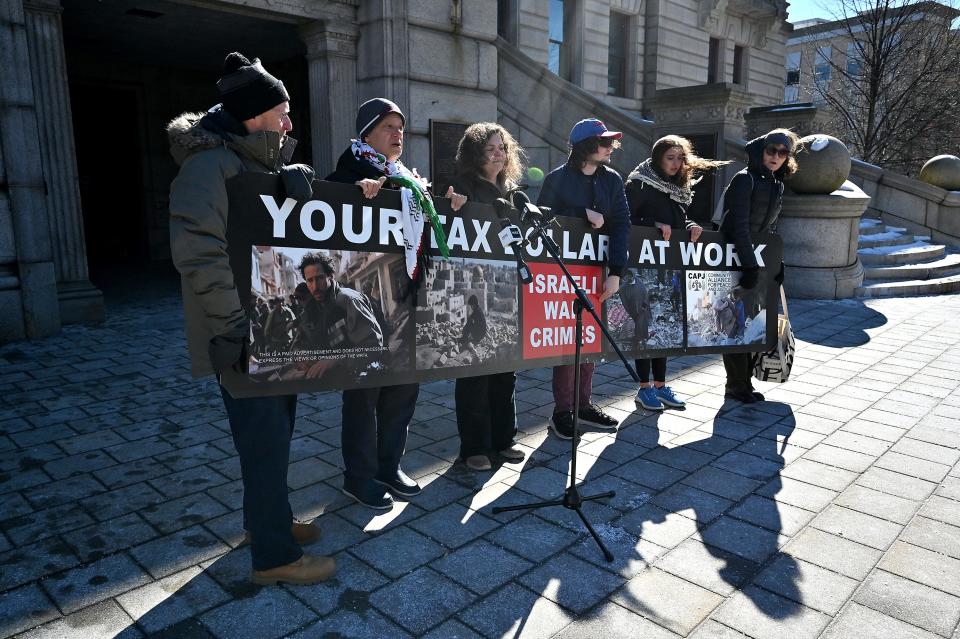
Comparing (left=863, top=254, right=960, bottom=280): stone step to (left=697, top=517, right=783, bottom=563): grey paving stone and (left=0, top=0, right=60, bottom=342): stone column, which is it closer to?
(left=697, top=517, right=783, bottom=563): grey paving stone

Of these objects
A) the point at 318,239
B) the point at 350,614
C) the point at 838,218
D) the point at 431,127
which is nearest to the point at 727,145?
the point at 838,218

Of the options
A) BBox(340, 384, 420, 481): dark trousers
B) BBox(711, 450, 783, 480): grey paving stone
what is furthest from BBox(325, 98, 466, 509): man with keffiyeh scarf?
BBox(711, 450, 783, 480): grey paving stone

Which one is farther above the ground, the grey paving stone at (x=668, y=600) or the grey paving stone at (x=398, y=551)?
the grey paving stone at (x=398, y=551)

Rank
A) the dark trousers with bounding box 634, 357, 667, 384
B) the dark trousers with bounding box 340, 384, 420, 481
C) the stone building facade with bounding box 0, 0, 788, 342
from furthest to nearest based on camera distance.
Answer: the stone building facade with bounding box 0, 0, 788, 342
the dark trousers with bounding box 634, 357, 667, 384
the dark trousers with bounding box 340, 384, 420, 481

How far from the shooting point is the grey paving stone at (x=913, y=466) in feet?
13.8

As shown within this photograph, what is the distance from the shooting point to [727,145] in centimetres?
1091

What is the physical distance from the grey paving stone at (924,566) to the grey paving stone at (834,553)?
75 mm

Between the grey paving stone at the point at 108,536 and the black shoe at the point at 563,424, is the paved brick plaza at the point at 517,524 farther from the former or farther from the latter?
the black shoe at the point at 563,424

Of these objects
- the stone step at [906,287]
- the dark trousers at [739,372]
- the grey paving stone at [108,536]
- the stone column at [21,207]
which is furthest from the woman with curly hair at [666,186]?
the stone step at [906,287]

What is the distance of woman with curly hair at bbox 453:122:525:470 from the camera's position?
398 centimetres

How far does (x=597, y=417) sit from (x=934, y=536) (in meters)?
2.14

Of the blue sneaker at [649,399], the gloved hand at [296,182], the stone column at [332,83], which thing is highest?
the stone column at [332,83]

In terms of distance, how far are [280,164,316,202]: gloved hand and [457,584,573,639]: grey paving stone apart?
189 centimetres

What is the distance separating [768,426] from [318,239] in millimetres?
3622
